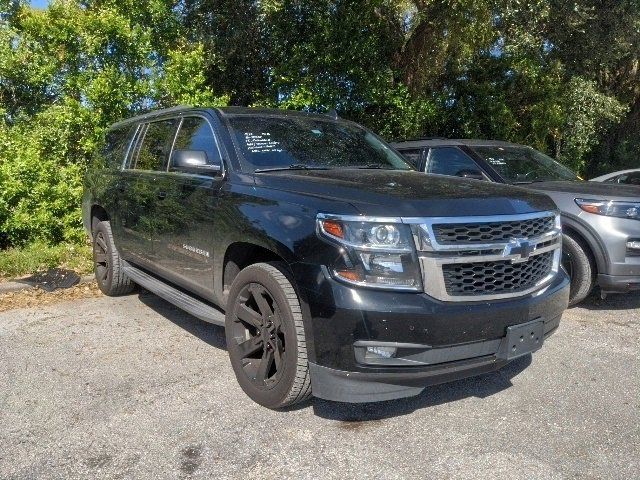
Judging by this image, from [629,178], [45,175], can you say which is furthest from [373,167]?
[629,178]

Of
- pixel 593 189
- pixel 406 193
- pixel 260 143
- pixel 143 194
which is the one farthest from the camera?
pixel 593 189

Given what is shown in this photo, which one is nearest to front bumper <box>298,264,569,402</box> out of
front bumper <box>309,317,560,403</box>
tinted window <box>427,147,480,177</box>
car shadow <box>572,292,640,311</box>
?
front bumper <box>309,317,560,403</box>

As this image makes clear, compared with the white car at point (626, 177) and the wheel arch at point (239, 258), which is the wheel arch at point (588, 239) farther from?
the white car at point (626, 177)

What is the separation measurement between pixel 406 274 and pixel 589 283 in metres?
3.19

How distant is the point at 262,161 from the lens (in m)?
4.03

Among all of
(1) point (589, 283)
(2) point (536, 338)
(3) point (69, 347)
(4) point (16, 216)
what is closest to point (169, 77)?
(4) point (16, 216)

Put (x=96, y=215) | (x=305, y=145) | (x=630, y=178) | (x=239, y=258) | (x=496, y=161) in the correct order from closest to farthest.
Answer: (x=239, y=258) → (x=305, y=145) → (x=96, y=215) → (x=496, y=161) → (x=630, y=178)

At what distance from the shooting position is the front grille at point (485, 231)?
3043mm

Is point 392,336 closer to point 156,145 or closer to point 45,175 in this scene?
point 156,145

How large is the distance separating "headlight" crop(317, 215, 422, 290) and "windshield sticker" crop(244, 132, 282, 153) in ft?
4.43

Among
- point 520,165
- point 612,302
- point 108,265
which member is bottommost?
point 612,302

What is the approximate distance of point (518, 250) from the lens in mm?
3277

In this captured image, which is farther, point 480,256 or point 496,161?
point 496,161

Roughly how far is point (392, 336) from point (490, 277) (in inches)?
26.4
